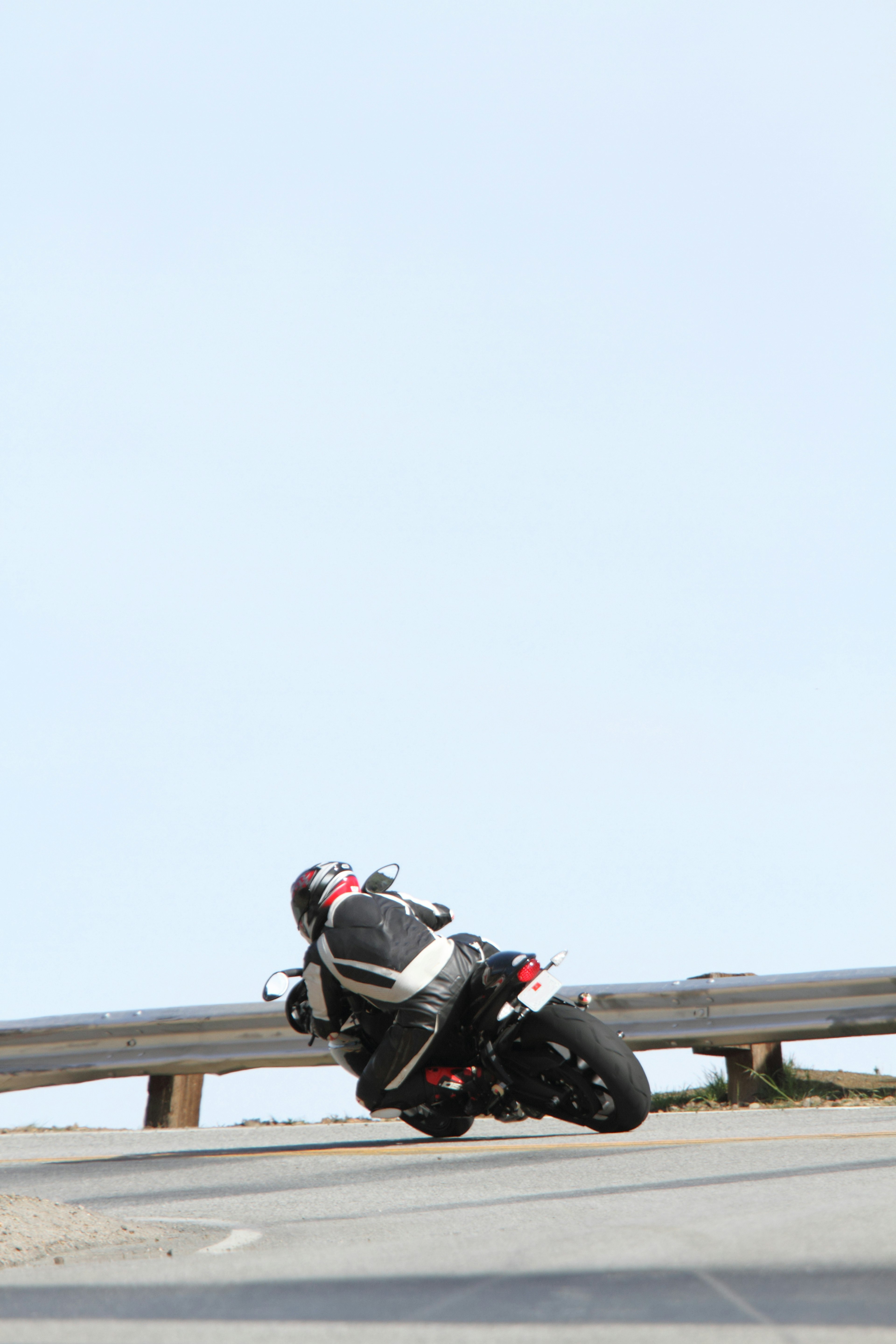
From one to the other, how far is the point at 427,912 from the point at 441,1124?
3.70ft

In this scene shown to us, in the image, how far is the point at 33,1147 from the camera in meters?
9.81

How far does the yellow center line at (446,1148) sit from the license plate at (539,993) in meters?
0.70

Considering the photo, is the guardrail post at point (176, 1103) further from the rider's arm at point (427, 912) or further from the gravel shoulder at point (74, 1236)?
the gravel shoulder at point (74, 1236)

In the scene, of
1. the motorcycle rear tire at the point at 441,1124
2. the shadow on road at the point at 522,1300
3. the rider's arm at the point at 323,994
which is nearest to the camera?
the shadow on road at the point at 522,1300

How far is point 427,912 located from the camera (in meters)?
7.86

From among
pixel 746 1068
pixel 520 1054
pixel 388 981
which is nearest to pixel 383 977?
pixel 388 981

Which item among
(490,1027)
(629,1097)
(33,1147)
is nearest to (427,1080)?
(490,1027)

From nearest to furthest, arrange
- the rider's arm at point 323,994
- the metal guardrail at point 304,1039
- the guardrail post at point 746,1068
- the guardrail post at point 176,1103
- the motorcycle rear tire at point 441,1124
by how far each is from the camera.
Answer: the rider's arm at point 323,994 → the motorcycle rear tire at point 441,1124 → the metal guardrail at point 304,1039 → the guardrail post at point 746,1068 → the guardrail post at point 176,1103

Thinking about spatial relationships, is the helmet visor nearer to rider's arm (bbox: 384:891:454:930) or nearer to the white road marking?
rider's arm (bbox: 384:891:454:930)

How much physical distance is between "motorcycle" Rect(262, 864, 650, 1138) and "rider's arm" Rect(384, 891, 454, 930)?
0.35 meters

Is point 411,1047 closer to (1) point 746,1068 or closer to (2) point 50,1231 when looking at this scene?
(2) point 50,1231

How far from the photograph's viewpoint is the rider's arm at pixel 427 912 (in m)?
7.83

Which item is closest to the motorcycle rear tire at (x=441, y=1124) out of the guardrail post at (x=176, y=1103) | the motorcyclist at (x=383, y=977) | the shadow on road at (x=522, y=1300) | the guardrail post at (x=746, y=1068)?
the motorcyclist at (x=383, y=977)

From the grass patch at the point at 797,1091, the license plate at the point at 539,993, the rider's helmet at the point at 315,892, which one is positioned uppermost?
the rider's helmet at the point at 315,892
